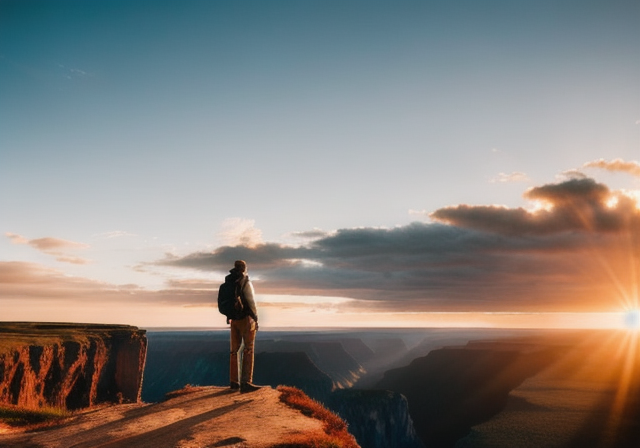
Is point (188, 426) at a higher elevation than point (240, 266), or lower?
lower

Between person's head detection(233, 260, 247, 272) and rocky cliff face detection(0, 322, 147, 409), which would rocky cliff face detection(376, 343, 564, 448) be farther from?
person's head detection(233, 260, 247, 272)

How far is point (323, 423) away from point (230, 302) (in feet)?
14.9

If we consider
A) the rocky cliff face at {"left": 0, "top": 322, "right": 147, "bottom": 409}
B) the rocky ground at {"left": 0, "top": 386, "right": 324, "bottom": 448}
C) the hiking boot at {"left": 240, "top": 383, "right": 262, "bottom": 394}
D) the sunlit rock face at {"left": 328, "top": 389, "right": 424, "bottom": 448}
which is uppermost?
the hiking boot at {"left": 240, "top": 383, "right": 262, "bottom": 394}

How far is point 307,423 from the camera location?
10.3 meters

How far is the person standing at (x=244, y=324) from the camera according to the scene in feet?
43.5

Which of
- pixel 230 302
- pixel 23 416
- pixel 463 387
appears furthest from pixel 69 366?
pixel 463 387

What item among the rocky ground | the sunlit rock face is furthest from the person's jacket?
the sunlit rock face

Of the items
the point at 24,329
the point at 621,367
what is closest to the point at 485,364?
the point at 621,367

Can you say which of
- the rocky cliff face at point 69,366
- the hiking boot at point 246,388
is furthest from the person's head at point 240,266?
the rocky cliff face at point 69,366

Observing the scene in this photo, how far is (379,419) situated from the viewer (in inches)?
5172

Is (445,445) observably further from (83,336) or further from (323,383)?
(83,336)

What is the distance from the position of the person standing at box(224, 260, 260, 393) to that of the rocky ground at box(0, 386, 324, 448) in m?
0.68

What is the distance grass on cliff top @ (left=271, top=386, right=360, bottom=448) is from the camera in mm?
8258

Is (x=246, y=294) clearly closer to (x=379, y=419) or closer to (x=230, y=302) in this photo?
(x=230, y=302)
